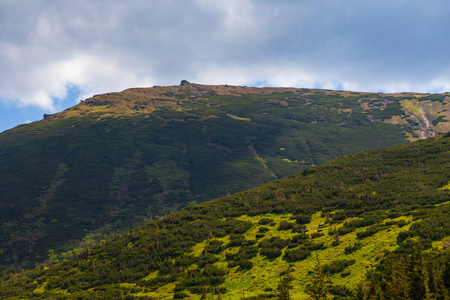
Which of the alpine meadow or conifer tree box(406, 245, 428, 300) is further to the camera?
the alpine meadow

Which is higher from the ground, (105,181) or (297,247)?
(105,181)

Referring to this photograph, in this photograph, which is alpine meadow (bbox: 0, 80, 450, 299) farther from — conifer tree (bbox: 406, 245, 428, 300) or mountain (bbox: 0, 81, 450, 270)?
mountain (bbox: 0, 81, 450, 270)

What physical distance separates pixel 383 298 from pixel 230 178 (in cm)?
14037

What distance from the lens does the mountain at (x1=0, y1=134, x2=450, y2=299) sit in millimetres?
31219

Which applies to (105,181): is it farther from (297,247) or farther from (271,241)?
(297,247)

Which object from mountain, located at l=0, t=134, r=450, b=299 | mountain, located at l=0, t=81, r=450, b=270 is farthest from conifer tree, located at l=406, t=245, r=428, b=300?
mountain, located at l=0, t=81, r=450, b=270

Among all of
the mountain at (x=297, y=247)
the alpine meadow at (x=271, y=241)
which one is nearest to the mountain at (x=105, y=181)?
the alpine meadow at (x=271, y=241)

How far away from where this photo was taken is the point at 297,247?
1763 inches

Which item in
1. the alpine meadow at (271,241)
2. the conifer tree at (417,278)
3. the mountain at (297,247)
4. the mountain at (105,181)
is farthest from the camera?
the mountain at (105,181)

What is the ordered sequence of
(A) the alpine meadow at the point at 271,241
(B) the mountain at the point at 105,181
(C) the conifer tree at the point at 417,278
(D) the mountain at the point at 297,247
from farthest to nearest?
1. (B) the mountain at the point at 105,181
2. (A) the alpine meadow at the point at 271,241
3. (D) the mountain at the point at 297,247
4. (C) the conifer tree at the point at 417,278

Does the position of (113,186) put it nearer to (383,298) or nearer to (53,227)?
(53,227)

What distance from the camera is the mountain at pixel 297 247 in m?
31.2

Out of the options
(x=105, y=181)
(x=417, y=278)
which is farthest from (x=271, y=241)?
(x=105, y=181)

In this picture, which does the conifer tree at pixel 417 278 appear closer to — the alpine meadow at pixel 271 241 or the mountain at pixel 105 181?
the alpine meadow at pixel 271 241
